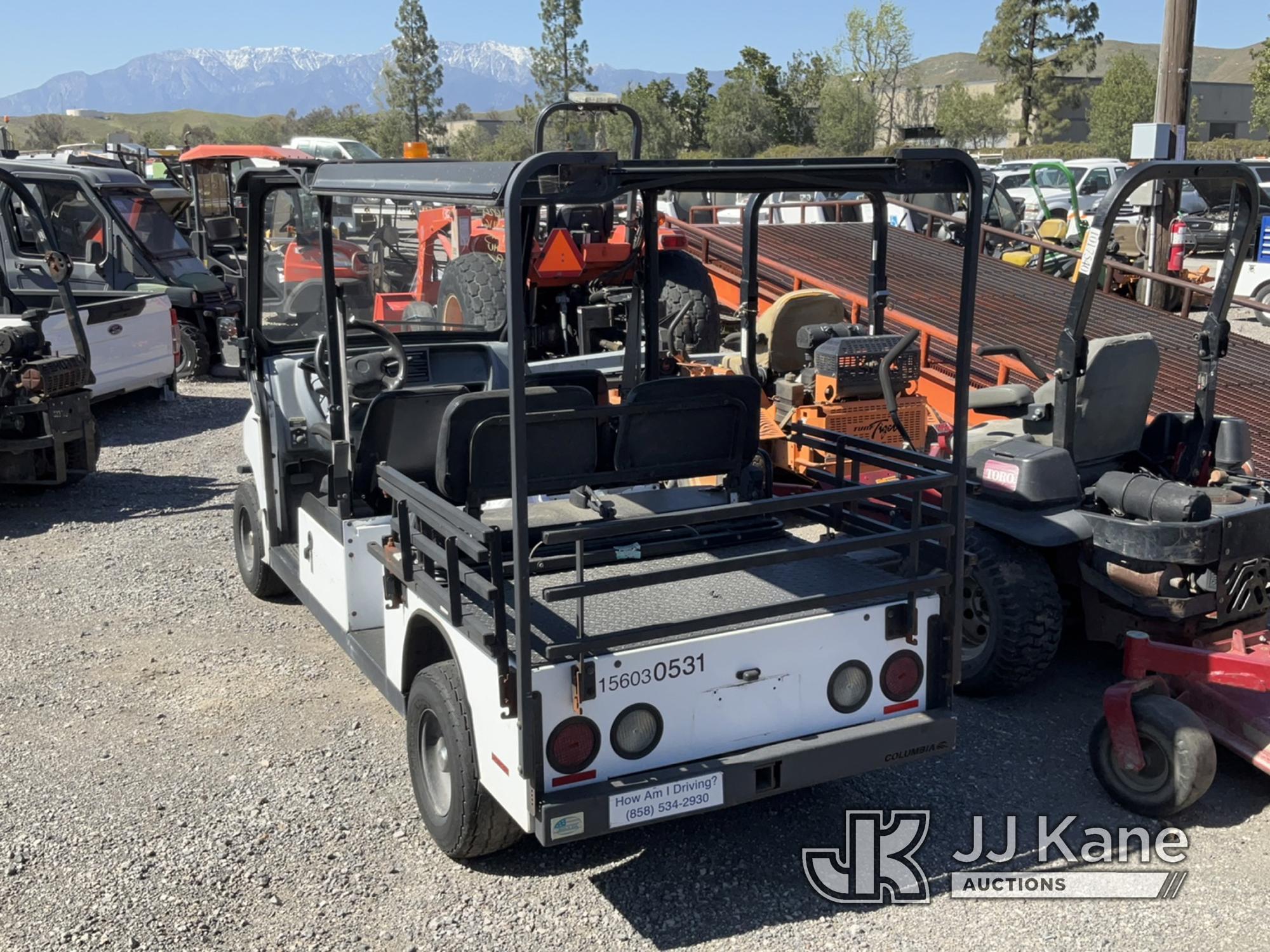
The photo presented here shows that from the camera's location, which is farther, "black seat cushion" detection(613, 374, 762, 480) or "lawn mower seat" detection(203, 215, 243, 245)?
"lawn mower seat" detection(203, 215, 243, 245)

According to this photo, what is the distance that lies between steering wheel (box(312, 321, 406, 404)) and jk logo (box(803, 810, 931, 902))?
2498 millimetres

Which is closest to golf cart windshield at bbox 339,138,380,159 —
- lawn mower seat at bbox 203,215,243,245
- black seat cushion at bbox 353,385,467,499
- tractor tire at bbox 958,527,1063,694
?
lawn mower seat at bbox 203,215,243,245

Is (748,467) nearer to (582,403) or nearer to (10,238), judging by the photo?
(582,403)

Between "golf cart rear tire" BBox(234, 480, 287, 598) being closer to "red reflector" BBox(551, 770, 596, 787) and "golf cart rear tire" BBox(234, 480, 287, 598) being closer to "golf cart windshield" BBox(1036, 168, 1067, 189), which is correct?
"red reflector" BBox(551, 770, 596, 787)

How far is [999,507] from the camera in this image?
5176 millimetres

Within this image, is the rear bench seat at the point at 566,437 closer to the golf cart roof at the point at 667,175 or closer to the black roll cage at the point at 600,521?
Result: the black roll cage at the point at 600,521

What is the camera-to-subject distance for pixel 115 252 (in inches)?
482

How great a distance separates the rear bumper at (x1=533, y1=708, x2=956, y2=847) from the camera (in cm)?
335

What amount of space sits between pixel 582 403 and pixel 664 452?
0.34 m

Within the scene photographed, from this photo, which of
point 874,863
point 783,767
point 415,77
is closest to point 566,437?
point 783,767

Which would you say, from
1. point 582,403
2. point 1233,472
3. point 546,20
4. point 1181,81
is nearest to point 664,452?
point 582,403

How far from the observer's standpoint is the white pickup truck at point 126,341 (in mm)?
9945

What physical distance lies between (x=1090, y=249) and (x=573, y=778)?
3.01 meters

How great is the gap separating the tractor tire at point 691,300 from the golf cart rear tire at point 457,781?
216 inches
